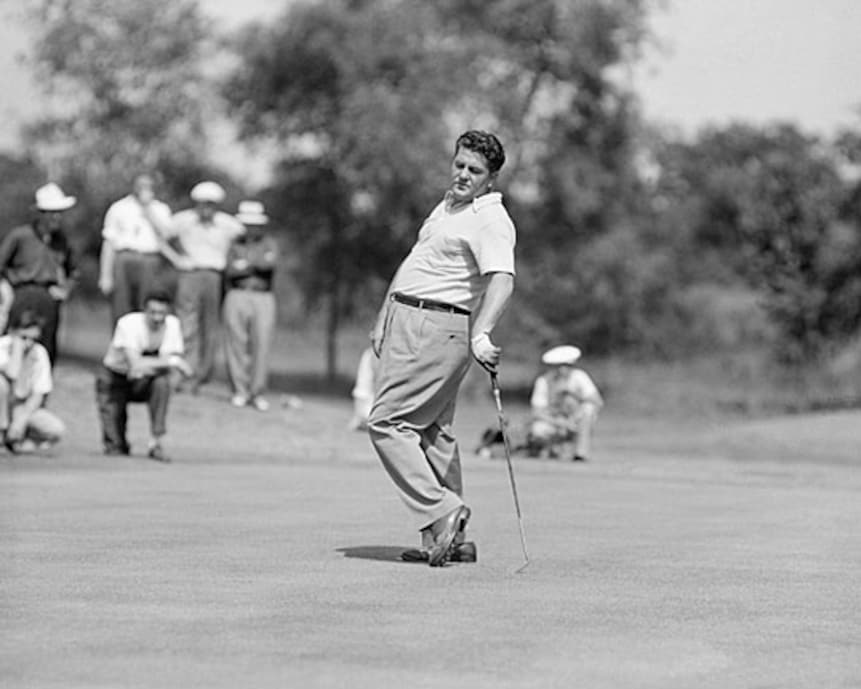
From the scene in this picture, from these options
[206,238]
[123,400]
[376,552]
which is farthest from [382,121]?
[376,552]

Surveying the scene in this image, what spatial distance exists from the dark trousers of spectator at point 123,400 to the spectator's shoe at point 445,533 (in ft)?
26.1

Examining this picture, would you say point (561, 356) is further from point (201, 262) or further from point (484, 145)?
point (484, 145)

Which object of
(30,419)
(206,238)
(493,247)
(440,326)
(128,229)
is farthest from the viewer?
(206,238)

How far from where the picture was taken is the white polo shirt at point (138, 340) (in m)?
17.6

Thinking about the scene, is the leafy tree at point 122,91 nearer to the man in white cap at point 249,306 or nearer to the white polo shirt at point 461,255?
Answer: the man in white cap at point 249,306

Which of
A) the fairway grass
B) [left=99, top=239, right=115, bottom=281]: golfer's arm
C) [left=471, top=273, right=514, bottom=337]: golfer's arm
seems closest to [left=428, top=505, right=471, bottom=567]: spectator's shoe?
the fairway grass

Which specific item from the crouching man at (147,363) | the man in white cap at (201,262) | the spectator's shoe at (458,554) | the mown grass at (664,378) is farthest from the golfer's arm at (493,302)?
the mown grass at (664,378)

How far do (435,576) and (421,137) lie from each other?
3128 centimetres

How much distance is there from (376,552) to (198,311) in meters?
12.2

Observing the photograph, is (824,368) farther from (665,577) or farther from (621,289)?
(665,577)

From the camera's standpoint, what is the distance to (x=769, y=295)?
41.0m

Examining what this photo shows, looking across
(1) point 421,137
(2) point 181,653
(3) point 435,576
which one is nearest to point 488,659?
(2) point 181,653

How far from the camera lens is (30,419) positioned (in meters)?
18.0

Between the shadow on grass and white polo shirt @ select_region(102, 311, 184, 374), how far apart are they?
6.91 m
